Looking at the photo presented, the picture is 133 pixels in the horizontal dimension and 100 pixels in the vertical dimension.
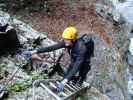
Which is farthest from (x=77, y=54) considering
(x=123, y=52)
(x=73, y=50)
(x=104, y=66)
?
(x=123, y=52)

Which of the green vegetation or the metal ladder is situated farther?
the green vegetation

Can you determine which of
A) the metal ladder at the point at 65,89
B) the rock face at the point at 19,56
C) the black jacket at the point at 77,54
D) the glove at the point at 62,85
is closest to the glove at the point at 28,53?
the rock face at the point at 19,56

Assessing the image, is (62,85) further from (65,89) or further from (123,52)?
(123,52)

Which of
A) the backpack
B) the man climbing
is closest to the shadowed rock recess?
the backpack

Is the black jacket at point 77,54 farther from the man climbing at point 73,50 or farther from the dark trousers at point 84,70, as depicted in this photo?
the dark trousers at point 84,70

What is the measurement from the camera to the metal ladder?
28.1 ft

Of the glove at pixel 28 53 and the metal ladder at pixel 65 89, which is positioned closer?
the metal ladder at pixel 65 89

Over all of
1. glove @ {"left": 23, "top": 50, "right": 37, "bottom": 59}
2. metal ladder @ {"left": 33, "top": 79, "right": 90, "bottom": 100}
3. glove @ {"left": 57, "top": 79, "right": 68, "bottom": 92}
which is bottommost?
metal ladder @ {"left": 33, "top": 79, "right": 90, "bottom": 100}

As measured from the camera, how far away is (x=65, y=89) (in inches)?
347

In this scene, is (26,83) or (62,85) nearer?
(62,85)

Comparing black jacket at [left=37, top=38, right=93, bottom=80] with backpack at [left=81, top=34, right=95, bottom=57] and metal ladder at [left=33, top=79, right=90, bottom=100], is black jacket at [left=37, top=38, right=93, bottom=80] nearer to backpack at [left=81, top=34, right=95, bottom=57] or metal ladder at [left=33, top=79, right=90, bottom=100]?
backpack at [left=81, top=34, right=95, bottom=57]

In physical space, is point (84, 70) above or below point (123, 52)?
below

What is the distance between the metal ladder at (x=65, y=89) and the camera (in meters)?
8.56

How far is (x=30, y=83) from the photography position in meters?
9.12
